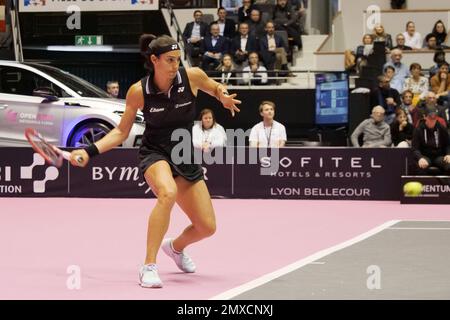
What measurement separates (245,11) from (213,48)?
1.54 meters

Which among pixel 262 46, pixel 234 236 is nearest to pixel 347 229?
pixel 234 236

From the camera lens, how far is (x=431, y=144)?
17000 mm

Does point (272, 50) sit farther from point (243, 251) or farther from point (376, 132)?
point (243, 251)

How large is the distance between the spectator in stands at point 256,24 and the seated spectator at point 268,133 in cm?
568

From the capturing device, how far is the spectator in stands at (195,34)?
76.5 feet

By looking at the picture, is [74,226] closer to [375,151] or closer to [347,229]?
[347,229]

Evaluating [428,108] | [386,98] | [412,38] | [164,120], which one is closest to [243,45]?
[412,38]

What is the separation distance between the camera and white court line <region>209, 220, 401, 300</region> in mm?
8297

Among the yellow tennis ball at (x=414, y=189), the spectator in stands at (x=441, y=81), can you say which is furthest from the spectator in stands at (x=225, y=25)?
the yellow tennis ball at (x=414, y=189)

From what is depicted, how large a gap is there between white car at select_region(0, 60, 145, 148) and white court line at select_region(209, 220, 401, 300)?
629 cm

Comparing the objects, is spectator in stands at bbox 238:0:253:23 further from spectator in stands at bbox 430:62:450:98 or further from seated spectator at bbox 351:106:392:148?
seated spectator at bbox 351:106:392:148

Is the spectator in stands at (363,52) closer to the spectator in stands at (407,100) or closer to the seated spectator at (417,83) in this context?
the seated spectator at (417,83)

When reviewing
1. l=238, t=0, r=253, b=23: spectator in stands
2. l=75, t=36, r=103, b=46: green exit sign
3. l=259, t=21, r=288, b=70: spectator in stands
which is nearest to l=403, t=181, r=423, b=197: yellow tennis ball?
l=259, t=21, r=288, b=70: spectator in stands

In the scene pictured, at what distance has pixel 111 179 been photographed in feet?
57.4
